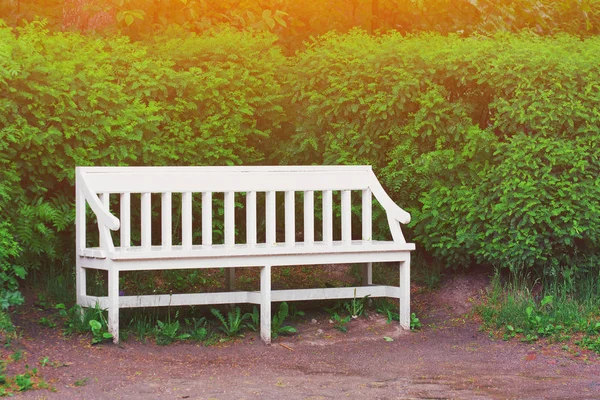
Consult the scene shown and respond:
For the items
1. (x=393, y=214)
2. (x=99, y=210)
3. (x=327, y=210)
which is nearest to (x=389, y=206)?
(x=393, y=214)

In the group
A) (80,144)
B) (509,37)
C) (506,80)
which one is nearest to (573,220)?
(506,80)

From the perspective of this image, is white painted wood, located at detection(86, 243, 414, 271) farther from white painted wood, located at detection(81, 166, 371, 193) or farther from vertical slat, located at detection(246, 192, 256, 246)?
white painted wood, located at detection(81, 166, 371, 193)

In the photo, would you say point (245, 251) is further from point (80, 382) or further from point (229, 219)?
point (80, 382)

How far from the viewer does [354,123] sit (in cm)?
859

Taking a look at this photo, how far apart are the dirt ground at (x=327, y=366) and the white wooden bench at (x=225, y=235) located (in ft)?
0.92

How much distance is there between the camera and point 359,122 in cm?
858

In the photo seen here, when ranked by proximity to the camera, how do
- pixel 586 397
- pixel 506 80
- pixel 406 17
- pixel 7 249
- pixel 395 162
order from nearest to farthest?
pixel 586 397, pixel 7 249, pixel 506 80, pixel 395 162, pixel 406 17

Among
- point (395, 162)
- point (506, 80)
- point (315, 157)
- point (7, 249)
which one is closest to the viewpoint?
point (7, 249)

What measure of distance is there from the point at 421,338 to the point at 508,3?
5537 millimetres

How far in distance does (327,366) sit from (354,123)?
2818 millimetres

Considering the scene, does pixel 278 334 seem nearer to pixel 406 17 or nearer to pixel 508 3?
pixel 406 17

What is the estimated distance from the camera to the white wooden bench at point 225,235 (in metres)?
6.69

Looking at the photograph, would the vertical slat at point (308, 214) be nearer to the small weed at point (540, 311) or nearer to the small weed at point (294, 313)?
the small weed at point (294, 313)

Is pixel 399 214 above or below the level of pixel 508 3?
below
